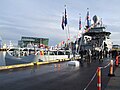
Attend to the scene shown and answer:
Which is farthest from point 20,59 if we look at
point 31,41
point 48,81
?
point 31,41

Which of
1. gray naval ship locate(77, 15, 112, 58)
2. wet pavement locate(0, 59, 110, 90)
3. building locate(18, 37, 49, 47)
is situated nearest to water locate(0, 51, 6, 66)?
building locate(18, 37, 49, 47)

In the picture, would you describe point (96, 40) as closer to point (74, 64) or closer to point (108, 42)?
point (108, 42)

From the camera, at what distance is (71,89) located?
1018 centimetres

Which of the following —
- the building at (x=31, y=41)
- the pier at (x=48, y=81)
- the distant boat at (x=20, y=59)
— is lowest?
the pier at (x=48, y=81)

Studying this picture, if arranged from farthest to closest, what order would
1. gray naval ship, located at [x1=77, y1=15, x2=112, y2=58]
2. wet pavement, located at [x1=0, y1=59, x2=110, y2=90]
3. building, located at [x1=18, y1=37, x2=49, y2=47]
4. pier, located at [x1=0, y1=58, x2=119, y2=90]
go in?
gray naval ship, located at [x1=77, y1=15, x2=112, y2=58]
building, located at [x1=18, y1=37, x2=49, y2=47]
pier, located at [x1=0, y1=58, x2=119, y2=90]
wet pavement, located at [x1=0, y1=59, x2=110, y2=90]

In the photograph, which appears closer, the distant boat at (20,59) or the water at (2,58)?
the distant boat at (20,59)

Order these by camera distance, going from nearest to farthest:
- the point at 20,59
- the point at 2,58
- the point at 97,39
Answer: the point at 20,59
the point at 2,58
the point at 97,39

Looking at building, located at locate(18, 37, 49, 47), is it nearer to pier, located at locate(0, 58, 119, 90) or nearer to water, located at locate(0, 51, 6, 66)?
water, located at locate(0, 51, 6, 66)

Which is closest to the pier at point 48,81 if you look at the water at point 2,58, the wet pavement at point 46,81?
the wet pavement at point 46,81

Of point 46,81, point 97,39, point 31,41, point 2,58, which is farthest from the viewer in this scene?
point 31,41

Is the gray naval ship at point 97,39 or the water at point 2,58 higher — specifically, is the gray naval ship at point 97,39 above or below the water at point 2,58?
above

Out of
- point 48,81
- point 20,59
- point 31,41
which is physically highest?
point 31,41

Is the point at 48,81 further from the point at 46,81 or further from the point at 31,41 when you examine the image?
the point at 31,41

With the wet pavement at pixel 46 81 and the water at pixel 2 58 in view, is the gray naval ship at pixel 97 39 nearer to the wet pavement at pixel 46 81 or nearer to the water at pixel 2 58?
the water at pixel 2 58
